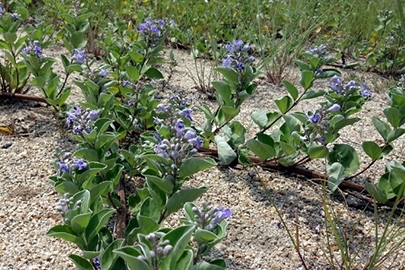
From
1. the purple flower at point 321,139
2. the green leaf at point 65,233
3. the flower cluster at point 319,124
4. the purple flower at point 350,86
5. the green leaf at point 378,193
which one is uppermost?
the purple flower at point 350,86

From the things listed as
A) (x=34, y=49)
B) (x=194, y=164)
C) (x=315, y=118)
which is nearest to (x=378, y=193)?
(x=315, y=118)

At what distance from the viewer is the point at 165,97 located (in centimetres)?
315

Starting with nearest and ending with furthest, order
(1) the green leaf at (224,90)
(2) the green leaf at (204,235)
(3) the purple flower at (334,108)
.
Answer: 1. (2) the green leaf at (204,235)
2. (3) the purple flower at (334,108)
3. (1) the green leaf at (224,90)

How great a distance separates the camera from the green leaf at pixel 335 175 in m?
2.07

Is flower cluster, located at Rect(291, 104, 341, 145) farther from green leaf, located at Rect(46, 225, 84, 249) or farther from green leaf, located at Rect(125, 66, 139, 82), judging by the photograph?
green leaf, located at Rect(46, 225, 84, 249)

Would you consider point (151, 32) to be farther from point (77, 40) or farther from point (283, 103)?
point (283, 103)

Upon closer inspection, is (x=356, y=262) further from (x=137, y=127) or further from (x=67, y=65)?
(x=67, y=65)

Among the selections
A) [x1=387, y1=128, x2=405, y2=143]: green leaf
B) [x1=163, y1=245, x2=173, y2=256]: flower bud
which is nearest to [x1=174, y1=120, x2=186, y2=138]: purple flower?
[x1=163, y1=245, x2=173, y2=256]: flower bud

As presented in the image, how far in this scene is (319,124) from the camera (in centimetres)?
201

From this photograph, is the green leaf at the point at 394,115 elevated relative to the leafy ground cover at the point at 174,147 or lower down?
elevated

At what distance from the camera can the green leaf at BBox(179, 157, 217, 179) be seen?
1466 millimetres

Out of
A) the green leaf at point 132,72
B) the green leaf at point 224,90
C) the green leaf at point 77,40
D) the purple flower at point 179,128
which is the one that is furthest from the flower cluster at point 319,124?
the green leaf at point 77,40

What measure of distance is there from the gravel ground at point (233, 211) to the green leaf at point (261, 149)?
0.14 m

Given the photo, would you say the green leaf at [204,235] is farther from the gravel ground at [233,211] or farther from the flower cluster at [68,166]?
the flower cluster at [68,166]
